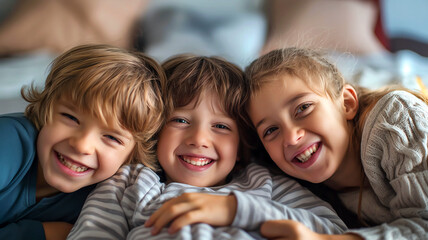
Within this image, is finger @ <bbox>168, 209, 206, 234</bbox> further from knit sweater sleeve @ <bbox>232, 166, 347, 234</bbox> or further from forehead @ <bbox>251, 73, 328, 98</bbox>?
forehead @ <bbox>251, 73, 328, 98</bbox>

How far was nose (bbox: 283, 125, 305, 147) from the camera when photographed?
2.94 ft

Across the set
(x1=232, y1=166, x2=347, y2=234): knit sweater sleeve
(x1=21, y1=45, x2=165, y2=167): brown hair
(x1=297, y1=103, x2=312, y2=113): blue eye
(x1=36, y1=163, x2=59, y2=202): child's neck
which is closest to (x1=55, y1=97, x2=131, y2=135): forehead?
(x1=21, y1=45, x2=165, y2=167): brown hair

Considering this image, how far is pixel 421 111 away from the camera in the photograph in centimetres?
86

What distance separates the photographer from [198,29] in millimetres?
1987

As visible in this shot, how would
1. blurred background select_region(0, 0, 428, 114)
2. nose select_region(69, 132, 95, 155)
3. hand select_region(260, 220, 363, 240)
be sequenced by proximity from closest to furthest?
hand select_region(260, 220, 363, 240), nose select_region(69, 132, 95, 155), blurred background select_region(0, 0, 428, 114)

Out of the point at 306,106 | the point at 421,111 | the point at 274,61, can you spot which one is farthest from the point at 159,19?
the point at 421,111

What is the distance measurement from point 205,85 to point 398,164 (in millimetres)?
505

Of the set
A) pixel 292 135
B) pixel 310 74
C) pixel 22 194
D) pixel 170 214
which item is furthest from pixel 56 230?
pixel 310 74

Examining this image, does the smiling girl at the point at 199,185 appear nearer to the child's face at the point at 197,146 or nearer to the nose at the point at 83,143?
the child's face at the point at 197,146

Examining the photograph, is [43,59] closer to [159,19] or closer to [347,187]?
[159,19]

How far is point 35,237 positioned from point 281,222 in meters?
0.59

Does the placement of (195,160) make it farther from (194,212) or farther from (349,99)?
(349,99)

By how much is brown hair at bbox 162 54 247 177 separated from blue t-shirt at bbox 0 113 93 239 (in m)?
0.35

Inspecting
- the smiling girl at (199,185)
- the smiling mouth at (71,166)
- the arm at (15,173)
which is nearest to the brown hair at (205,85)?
the smiling girl at (199,185)
